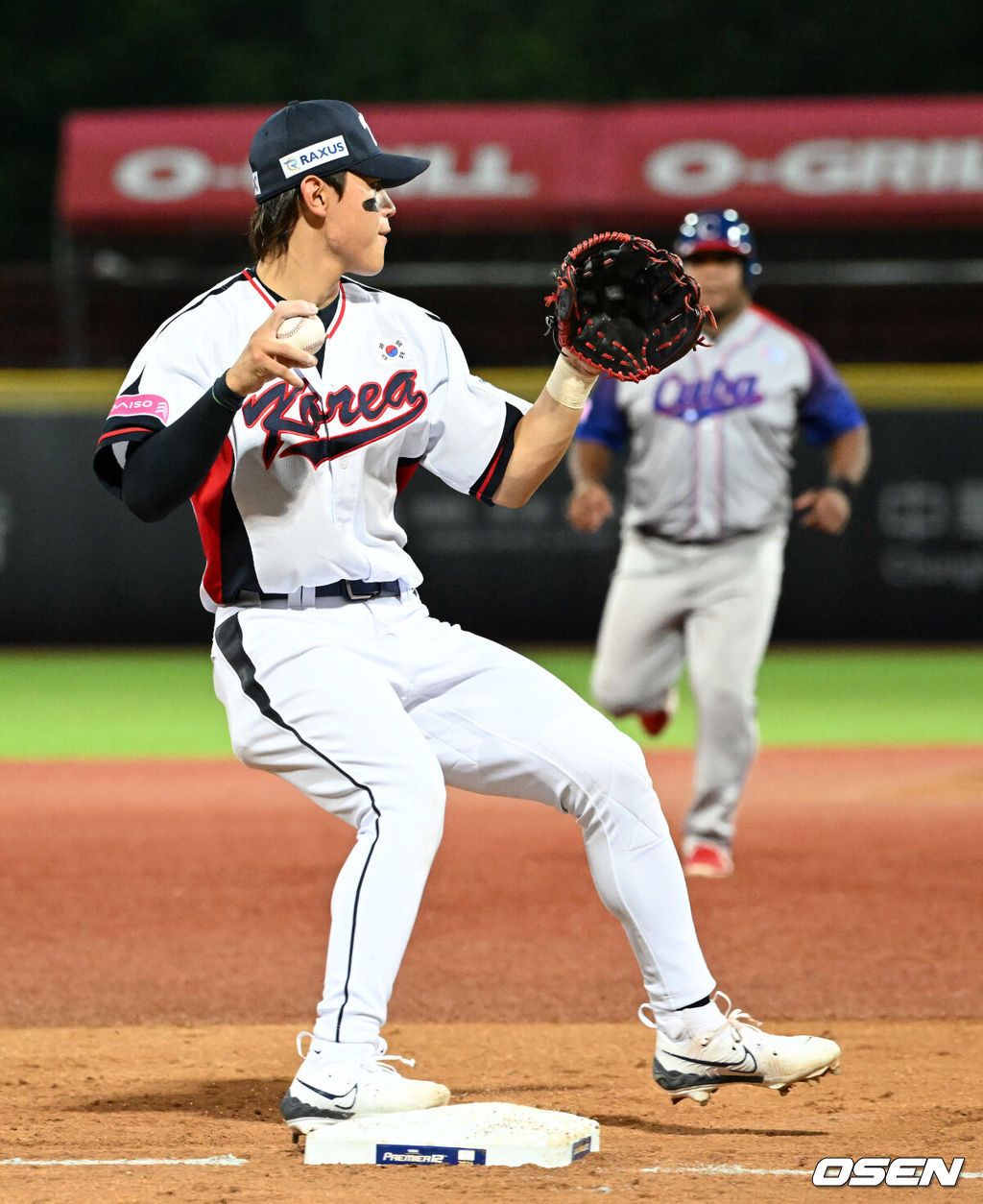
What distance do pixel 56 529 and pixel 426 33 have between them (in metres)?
19.0

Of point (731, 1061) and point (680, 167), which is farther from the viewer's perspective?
point (680, 167)

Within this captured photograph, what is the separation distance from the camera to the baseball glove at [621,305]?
3398 mm

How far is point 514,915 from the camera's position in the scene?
5.42m

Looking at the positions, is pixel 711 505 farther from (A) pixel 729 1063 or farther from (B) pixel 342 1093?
(B) pixel 342 1093

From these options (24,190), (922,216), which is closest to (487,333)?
(922,216)

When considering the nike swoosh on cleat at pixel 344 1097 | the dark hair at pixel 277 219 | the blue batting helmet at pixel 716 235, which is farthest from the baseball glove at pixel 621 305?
the blue batting helmet at pixel 716 235

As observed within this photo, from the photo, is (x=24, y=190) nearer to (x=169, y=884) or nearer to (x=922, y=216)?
(x=922, y=216)

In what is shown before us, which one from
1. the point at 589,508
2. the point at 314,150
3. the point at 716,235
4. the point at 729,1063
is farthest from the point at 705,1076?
the point at 716,235

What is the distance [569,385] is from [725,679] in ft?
8.60

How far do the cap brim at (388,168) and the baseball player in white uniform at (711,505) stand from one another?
258 centimetres

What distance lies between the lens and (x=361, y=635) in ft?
11.0

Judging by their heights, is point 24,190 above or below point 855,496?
above

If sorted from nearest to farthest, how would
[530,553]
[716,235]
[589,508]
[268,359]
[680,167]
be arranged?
[268,359], [716,235], [589,508], [530,553], [680,167]

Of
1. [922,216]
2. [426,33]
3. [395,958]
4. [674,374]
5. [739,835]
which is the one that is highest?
[426,33]
